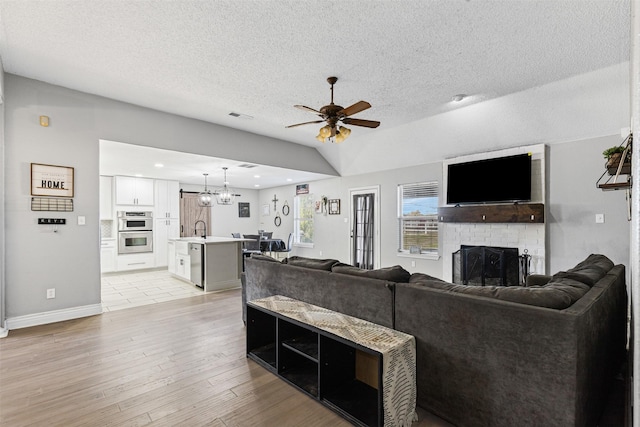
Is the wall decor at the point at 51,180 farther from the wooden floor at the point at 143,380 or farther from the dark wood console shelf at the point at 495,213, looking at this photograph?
the dark wood console shelf at the point at 495,213

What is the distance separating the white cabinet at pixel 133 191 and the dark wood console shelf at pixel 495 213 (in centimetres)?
684

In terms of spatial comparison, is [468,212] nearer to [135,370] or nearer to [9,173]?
[135,370]

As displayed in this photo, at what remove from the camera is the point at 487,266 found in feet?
16.6

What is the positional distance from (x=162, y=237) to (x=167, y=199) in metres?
1.00

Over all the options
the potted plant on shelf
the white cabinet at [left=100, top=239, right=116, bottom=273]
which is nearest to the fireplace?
the potted plant on shelf

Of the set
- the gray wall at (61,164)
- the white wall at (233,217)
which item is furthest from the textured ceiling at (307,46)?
the white wall at (233,217)

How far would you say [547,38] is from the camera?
2.71 m

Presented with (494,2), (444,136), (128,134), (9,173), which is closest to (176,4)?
(494,2)

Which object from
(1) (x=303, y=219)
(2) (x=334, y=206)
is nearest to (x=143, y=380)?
(2) (x=334, y=206)

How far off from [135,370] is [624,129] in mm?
5935

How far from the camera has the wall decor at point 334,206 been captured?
7.83m

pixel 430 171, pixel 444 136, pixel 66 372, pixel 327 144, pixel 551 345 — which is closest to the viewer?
pixel 551 345

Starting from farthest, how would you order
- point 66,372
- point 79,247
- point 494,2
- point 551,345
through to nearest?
point 79,247 → point 66,372 → point 494,2 → point 551,345

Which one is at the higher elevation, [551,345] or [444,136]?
[444,136]
